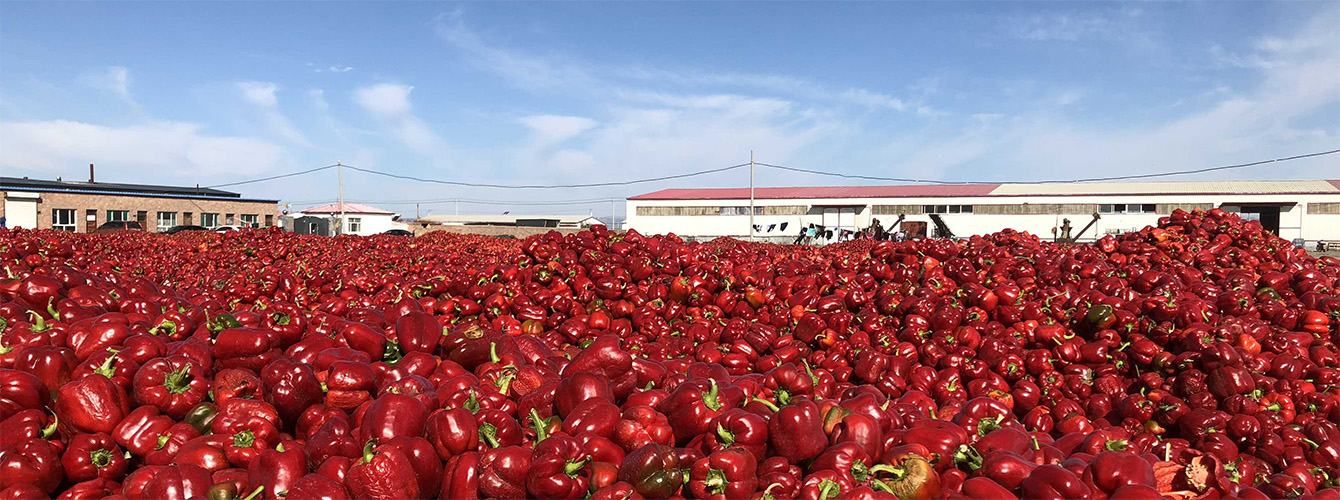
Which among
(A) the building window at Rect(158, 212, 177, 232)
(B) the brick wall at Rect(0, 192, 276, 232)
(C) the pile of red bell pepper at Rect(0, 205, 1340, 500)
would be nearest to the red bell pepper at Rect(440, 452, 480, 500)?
(C) the pile of red bell pepper at Rect(0, 205, 1340, 500)

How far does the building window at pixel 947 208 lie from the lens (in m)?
55.1

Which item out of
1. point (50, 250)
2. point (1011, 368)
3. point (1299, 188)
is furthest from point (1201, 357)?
point (1299, 188)

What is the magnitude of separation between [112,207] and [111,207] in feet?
0.22

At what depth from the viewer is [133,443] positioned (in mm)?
2822

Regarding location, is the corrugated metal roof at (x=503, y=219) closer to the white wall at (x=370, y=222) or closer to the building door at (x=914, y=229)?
the white wall at (x=370, y=222)

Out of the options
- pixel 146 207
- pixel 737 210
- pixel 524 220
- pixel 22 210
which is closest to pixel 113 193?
pixel 146 207

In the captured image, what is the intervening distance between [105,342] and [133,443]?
1.08 meters

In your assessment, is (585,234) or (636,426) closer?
(636,426)

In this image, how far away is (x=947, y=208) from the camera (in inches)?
2185

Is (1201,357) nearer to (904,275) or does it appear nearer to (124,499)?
(904,275)

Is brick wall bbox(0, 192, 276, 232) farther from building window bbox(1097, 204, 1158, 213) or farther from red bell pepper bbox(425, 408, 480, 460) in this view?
building window bbox(1097, 204, 1158, 213)

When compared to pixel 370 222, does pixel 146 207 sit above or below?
above

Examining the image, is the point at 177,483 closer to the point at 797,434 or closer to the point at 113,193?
the point at 797,434

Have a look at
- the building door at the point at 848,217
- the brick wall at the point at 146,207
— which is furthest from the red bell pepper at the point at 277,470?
the brick wall at the point at 146,207
